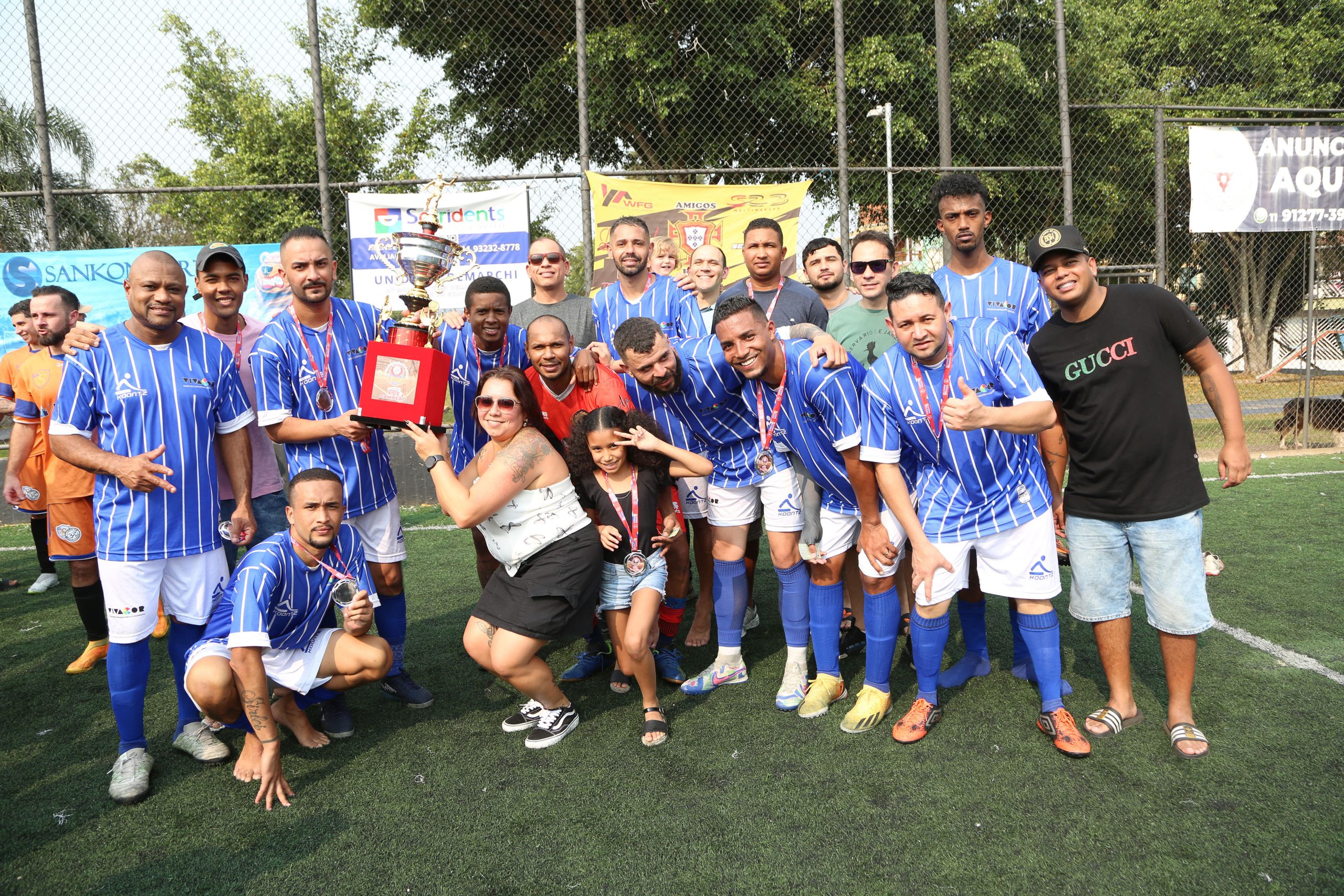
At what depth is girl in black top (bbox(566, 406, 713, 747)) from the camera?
3893 millimetres

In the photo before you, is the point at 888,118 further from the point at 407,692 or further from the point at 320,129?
the point at 407,692

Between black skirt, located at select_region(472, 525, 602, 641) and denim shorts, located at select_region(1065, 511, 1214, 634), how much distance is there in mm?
2135

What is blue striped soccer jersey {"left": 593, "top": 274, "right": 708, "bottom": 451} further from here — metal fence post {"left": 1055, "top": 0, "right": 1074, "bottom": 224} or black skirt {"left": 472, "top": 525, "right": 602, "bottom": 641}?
metal fence post {"left": 1055, "top": 0, "right": 1074, "bottom": 224}

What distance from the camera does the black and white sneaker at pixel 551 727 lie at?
377 cm

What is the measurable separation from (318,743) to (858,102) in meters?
12.9

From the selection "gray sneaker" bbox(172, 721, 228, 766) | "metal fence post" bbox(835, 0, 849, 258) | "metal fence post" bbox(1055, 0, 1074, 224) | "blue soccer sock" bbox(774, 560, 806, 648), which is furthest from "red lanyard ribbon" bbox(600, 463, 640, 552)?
"metal fence post" bbox(1055, 0, 1074, 224)

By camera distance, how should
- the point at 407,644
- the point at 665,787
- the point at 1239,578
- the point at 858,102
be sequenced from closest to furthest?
the point at 665,787 < the point at 407,644 < the point at 1239,578 < the point at 858,102

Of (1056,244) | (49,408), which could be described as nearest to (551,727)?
(1056,244)

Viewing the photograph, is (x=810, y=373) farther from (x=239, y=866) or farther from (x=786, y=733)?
(x=239, y=866)

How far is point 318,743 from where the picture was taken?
387cm

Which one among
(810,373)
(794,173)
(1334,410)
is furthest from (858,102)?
(810,373)

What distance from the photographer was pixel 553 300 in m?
5.05

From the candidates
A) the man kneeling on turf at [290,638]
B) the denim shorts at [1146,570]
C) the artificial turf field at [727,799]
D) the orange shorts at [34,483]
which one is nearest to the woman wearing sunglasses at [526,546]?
the artificial turf field at [727,799]

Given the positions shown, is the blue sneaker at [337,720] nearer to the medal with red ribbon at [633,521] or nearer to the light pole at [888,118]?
the medal with red ribbon at [633,521]
